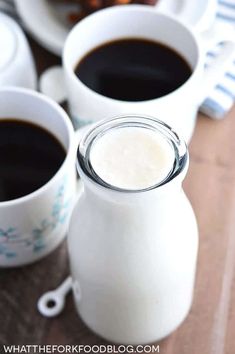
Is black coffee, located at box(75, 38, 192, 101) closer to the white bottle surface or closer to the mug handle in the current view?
the mug handle

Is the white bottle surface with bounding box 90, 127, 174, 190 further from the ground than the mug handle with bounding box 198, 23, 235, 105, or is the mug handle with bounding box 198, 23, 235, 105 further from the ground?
the white bottle surface with bounding box 90, 127, 174, 190

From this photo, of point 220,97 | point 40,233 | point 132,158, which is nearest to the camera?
point 132,158

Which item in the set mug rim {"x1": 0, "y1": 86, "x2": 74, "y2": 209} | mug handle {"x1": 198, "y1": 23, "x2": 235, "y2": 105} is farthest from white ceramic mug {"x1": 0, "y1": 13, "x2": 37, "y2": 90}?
mug handle {"x1": 198, "y1": 23, "x2": 235, "y2": 105}

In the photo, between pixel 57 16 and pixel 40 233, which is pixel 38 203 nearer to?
pixel 40 233

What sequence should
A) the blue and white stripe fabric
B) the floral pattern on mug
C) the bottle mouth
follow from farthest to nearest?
the blue and white stripe fabric
the floral pattern on mug
the bottle mouth

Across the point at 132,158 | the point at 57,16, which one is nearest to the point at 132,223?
the point at 132,158

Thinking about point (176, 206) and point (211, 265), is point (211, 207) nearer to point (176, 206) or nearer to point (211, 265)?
point (211, 265)
